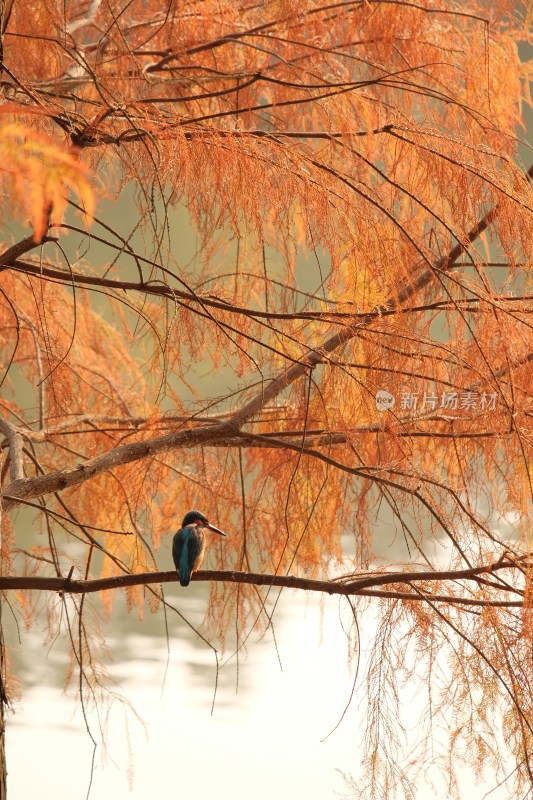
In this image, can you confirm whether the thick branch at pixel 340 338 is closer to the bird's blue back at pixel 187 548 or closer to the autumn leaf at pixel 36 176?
the bird's blue back at pixel 187 548

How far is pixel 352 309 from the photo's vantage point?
3.43 ft

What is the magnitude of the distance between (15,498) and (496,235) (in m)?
0.50

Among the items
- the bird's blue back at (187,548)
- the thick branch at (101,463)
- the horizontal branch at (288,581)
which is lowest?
the horizontal branch at (288,581)

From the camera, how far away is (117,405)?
1.53 metres

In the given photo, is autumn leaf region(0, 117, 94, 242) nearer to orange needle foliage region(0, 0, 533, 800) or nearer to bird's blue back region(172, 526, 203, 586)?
orange needle foliage region(0, 0, 533, 800)

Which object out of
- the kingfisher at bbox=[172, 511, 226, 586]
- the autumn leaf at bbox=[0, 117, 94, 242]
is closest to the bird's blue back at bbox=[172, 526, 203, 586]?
the kingfisher at bbox=[172, 511, 226, 586]

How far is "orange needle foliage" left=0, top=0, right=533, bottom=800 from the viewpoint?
30.2 inches

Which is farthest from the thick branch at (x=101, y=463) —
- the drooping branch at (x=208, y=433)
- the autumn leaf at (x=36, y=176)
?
the autumn leaf at (x=36, y=176)

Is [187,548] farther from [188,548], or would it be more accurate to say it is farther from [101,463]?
[101,463]

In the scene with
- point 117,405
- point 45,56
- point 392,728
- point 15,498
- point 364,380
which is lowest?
point 392,728

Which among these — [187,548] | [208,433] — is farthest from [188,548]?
[208,433]

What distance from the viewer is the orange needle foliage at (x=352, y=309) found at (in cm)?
77

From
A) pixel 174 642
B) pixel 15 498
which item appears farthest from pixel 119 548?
pixel 174 642

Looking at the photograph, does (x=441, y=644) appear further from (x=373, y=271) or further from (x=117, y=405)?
(x=117, y=405)
